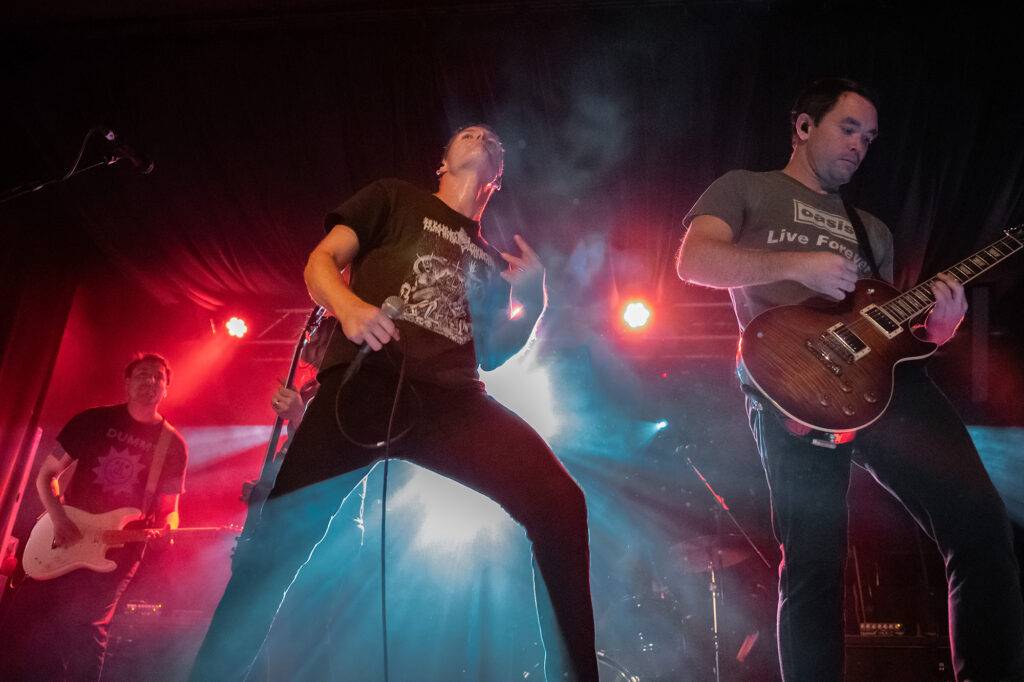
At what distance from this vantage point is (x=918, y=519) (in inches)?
86.2

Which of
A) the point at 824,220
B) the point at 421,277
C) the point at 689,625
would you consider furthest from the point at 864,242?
the point at 689,625

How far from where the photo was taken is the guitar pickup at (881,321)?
7.69 ft

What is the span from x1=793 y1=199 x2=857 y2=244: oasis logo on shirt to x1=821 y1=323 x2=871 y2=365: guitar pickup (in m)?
0.54

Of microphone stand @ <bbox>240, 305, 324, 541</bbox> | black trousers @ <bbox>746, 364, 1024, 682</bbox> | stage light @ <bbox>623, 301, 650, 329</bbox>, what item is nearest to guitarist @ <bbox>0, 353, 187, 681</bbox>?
microphone stand @ <bbox>240, 305, 324, 541</bbox>

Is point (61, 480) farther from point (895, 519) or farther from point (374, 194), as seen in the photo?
point (895, 519)

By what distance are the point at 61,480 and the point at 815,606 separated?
590 centimetres

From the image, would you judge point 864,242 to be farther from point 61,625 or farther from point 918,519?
point 61,625

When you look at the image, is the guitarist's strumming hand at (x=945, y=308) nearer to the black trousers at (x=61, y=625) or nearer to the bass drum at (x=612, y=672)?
the bass drum at (x=612, y=672)

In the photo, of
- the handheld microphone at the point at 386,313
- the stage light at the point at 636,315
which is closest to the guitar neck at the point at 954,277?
the handheld microphone at the point at 386,313

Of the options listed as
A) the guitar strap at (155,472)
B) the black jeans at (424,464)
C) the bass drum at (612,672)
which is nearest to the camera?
the black jeans at (424,464)

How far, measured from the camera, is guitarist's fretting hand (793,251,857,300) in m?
2.19

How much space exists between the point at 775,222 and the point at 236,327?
637 centimetres

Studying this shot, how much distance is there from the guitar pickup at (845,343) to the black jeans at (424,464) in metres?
1.09

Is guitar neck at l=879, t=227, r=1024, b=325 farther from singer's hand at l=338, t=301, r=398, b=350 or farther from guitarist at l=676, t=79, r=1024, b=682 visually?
singer's hand at l=338, t=301, r=398, b=350
